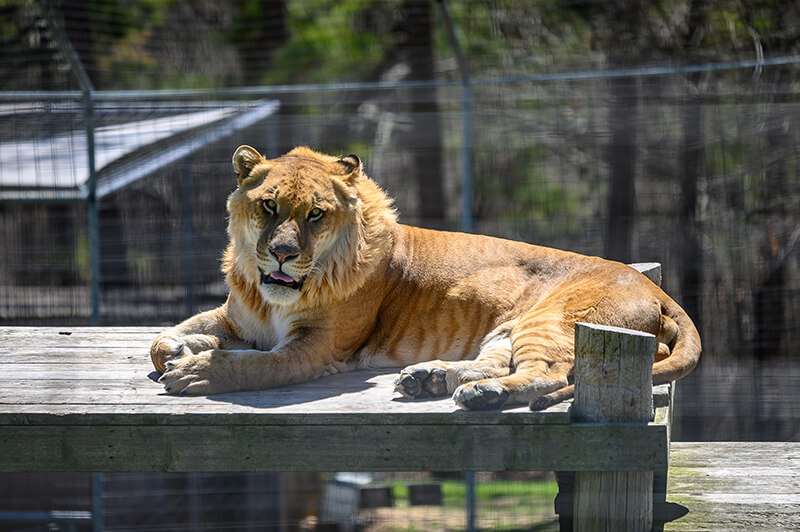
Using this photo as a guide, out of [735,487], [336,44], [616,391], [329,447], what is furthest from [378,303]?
[336,44]

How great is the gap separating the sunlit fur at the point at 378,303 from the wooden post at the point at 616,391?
129 millimetres

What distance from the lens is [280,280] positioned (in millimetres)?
2588

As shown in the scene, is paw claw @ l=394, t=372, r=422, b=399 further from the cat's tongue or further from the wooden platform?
the cat's tongue

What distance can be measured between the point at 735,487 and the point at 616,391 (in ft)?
2.83

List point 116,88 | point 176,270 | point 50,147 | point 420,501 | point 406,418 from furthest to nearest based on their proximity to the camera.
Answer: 1. point 116,88
2. point 420,501
3. point 176,270
4. point 50,147
5. point 406,418

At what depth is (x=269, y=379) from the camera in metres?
2.48

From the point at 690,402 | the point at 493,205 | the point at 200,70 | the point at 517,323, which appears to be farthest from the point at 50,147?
the point at 690,402

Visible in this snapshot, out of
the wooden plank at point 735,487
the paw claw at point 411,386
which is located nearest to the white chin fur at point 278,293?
the paw claw at point 411,386

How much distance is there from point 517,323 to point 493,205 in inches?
94.9

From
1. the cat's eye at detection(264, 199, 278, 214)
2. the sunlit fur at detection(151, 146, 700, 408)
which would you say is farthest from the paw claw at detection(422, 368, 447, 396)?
the cat's eye at detection(264, 199, 278, 214)

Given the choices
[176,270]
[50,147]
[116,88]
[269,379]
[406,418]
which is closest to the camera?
[406,418]

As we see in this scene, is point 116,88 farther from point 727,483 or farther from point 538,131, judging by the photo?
point 727,483

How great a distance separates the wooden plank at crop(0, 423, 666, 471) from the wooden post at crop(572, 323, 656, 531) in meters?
A: 0.05

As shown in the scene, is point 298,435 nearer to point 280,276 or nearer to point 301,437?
point 301,437
